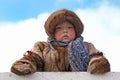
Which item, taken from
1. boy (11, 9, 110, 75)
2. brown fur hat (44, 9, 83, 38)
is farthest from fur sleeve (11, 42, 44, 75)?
brown fur hat (44, 9, 83, 38)

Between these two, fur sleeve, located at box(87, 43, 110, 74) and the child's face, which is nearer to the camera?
fur sleeve, located at box(87, 43, 110, 74)

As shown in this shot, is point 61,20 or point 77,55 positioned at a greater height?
point 61,20

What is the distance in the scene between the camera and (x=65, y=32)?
321 cm

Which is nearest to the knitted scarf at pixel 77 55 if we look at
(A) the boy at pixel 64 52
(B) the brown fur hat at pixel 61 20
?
(A) the boy at pixel 64 52

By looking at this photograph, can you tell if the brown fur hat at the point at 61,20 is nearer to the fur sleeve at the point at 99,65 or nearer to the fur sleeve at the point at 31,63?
the fur sleeve at the point at 31,63

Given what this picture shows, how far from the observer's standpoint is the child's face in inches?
126

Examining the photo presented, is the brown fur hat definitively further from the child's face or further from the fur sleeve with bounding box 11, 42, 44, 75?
the fur sleeve with bounding box 11, 42, 44, 75

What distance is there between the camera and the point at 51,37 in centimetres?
325

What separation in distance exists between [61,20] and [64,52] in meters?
0.27

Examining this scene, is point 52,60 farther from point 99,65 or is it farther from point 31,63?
point 99,65

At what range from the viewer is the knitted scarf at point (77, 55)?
3055mm

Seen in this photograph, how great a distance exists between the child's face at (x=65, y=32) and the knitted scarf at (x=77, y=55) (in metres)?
0.05

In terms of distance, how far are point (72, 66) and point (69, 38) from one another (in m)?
0.25

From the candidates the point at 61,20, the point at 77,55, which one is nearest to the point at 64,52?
the point at 77,55
